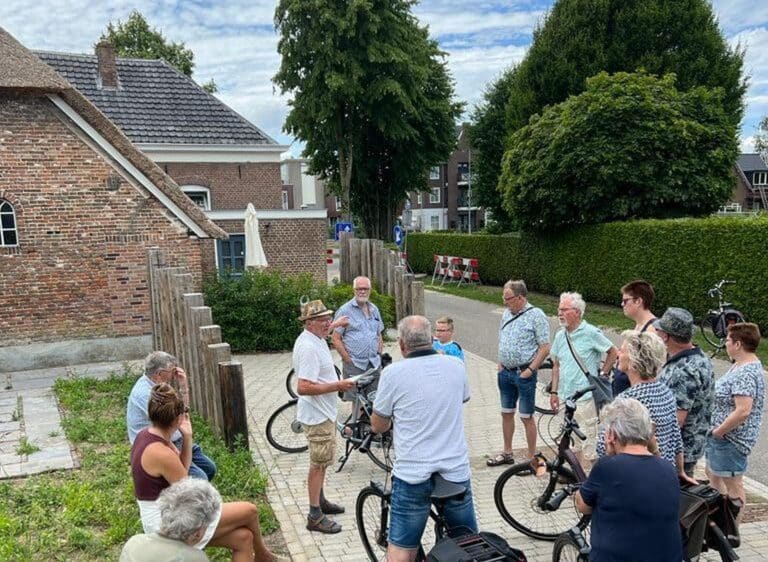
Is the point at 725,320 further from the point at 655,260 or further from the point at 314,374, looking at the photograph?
the point at 314,374

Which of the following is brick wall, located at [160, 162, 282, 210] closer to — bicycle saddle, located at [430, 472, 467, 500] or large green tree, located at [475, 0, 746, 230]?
large green tree, located at [475, 0, 746, 230]

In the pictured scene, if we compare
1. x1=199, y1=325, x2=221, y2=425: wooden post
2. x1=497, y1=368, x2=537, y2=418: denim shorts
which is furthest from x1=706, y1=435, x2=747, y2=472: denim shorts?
x1=199, y1=325, x2=221, y2=425: wooden post

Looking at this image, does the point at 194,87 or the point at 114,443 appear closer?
the point at 114,443

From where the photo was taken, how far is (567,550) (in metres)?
4.11

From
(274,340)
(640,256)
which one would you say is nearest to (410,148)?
(640,256)

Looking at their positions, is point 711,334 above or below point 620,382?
below

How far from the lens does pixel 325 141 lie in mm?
30875

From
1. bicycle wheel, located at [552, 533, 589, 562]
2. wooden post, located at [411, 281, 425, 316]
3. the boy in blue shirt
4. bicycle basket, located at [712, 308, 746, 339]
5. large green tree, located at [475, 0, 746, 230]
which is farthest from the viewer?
large green tree, located at [475, 0, 746, 230]

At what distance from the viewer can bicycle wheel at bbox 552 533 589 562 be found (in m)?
3.80

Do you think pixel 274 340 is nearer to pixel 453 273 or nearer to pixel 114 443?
pixel 114 443

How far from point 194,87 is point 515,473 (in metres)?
19.7

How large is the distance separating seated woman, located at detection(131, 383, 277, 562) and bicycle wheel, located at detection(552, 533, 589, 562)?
2056 mm

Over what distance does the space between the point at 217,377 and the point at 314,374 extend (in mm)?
1941

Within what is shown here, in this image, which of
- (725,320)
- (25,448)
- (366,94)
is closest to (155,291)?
(25,448)
